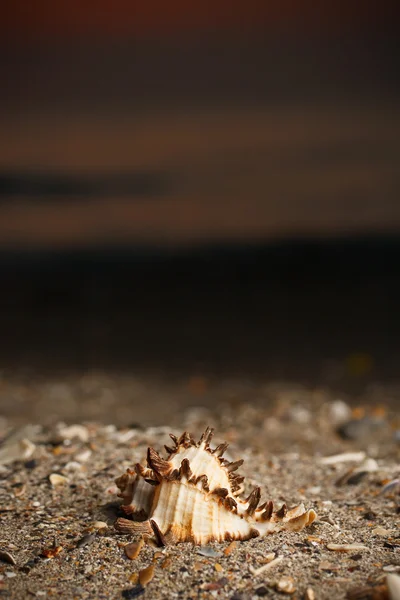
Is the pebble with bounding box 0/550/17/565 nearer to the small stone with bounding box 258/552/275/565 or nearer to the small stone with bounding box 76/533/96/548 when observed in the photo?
the small stone with bounding box 76/533/96/548

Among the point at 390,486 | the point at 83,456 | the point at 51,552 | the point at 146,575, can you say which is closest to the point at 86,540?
the point at 51,552

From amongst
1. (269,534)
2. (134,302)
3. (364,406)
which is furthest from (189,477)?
(134,302)

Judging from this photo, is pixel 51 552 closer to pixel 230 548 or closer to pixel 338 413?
pixel 230 548

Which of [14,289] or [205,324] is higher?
[14,289]

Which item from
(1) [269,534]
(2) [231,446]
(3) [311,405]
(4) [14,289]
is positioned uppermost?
(4) [14,289]

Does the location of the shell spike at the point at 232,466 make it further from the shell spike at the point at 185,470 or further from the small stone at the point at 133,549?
the small stone at the point at 133,549

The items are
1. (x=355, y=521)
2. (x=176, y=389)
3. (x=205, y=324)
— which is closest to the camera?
(x=355, y=521)

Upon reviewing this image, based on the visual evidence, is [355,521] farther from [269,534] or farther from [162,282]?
[162,282]
